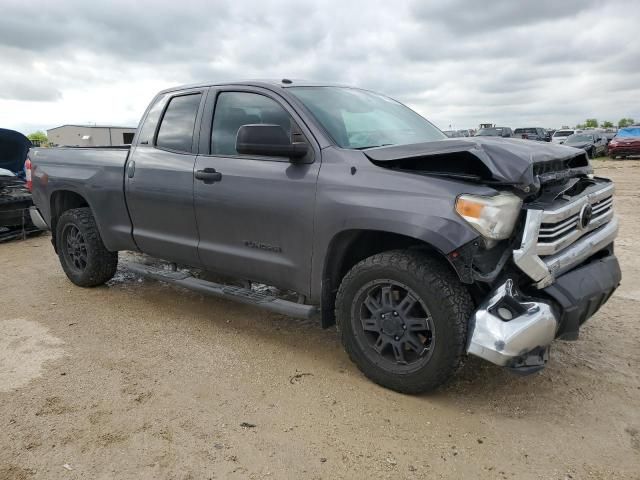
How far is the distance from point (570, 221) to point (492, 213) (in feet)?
2.02

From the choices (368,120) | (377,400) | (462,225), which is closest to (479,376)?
(377,400)

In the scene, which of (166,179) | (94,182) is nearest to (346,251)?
(166,179)

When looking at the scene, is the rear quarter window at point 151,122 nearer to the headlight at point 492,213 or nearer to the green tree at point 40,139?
the headlight at point 492,213

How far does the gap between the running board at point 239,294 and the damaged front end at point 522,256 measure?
112 cm

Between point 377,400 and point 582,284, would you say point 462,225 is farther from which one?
point 377,400

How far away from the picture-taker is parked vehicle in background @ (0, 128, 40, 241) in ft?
26.2

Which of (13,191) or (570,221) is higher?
(570,221)

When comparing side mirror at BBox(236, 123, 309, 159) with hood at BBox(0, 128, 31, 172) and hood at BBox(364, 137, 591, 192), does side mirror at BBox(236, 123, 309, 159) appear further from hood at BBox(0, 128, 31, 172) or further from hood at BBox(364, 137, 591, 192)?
hood at BBox(0, 128, 31, 172)

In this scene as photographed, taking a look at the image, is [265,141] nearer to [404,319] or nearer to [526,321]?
[404,319]

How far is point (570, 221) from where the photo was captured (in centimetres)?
301

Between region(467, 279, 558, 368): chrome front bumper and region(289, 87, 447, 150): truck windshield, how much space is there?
1.33 meters

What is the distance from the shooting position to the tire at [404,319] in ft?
9.48

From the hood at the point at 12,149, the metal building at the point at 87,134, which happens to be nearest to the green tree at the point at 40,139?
the metal building at the point at 87,134

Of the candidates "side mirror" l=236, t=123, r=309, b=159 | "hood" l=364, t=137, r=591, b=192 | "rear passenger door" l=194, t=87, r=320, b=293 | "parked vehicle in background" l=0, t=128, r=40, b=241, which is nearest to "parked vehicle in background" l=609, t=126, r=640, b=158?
"parked vehicle in background" l=0, t=128, r=40, b=241
